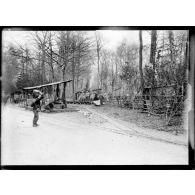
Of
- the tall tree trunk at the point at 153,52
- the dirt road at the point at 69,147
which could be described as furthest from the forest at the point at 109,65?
the dirt road at the point at 69,147

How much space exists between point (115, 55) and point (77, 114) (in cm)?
85

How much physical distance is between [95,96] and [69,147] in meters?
0.69

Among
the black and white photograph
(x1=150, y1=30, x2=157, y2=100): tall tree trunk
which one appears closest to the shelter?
the black and white photograph

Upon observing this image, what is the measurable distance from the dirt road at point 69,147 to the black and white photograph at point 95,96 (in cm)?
1

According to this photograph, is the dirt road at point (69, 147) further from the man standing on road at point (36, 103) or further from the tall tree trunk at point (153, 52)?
the tall tree trunk at point (153, 52)

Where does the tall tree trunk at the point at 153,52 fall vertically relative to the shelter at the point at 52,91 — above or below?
above

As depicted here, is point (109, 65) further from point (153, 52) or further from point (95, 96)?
point (153, 52)

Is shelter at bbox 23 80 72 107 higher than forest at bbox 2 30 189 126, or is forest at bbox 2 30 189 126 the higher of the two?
forest at bbox 2 30 189 126

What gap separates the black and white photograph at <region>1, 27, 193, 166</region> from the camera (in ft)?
8.61

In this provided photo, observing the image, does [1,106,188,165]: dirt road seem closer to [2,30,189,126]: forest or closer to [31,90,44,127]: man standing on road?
[31,90,44,127]: man standing on road

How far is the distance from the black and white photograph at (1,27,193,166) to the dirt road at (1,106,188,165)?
0.01 metres

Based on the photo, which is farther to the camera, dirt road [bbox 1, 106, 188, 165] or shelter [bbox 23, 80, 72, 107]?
shelter [bbox 23, 80, 72, 107]

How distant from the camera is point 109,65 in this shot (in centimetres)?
280

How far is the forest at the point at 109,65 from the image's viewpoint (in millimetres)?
2682
